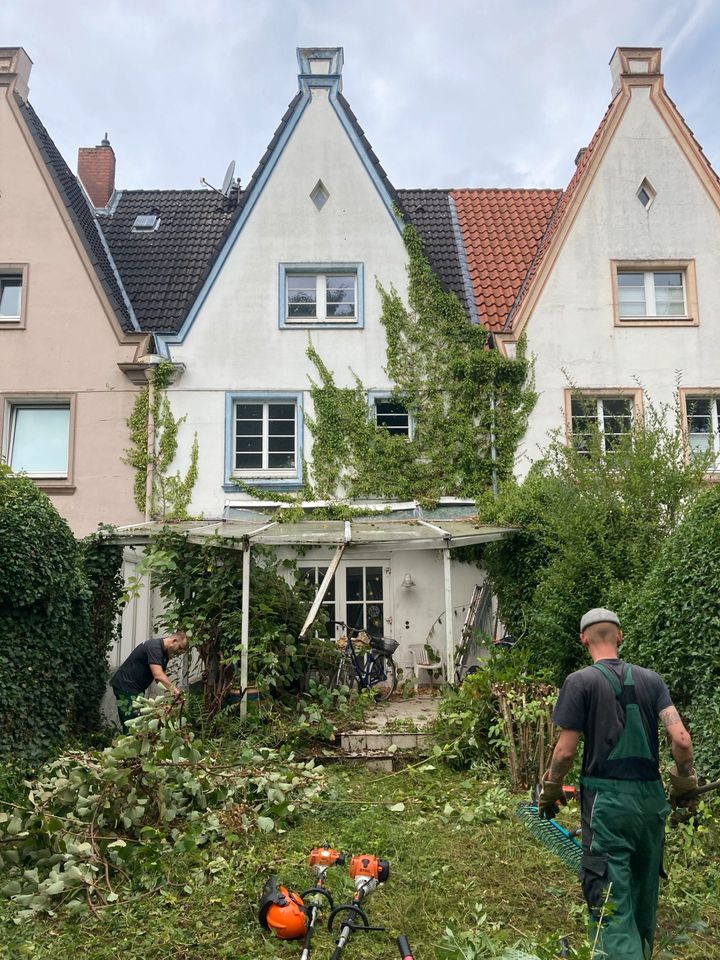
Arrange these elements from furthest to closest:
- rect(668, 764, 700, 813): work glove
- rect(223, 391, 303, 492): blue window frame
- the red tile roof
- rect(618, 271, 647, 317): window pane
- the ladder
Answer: the red tile roof → rect(618, 271, 647, 317): window pane → rect(223, 391, 303, 492): blue window frame → the ladder → rect(668, 764, 700, 813): work glove

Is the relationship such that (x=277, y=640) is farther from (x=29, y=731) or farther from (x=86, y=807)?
(x=86, y=807)

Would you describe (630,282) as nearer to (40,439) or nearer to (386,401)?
(386,401)

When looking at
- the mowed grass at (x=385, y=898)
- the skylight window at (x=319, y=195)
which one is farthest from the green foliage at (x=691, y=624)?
the skylight window at (x=319, y=195)

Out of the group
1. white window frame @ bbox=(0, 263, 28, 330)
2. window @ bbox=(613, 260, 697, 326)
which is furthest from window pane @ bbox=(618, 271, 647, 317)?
white window frame @ bbox=(0, 263, 28, 330)

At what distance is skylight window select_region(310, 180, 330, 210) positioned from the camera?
50.8 ft

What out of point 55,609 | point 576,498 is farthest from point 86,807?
point 576,498

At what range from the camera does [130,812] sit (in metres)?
6.08

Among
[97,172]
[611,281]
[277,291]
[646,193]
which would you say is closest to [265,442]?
[277,291]

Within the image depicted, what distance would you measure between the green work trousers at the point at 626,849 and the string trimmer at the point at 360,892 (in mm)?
1315

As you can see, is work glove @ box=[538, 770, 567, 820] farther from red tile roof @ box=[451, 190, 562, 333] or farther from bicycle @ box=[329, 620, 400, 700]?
red tile roof @ box=[451, 190, 562, 333]

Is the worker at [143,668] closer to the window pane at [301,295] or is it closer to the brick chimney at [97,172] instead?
the window pane at [301,295]

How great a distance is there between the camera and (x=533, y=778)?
24.7ft

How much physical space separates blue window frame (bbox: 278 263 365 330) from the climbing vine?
8.20ft

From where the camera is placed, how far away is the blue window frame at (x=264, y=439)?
47.3 ft
